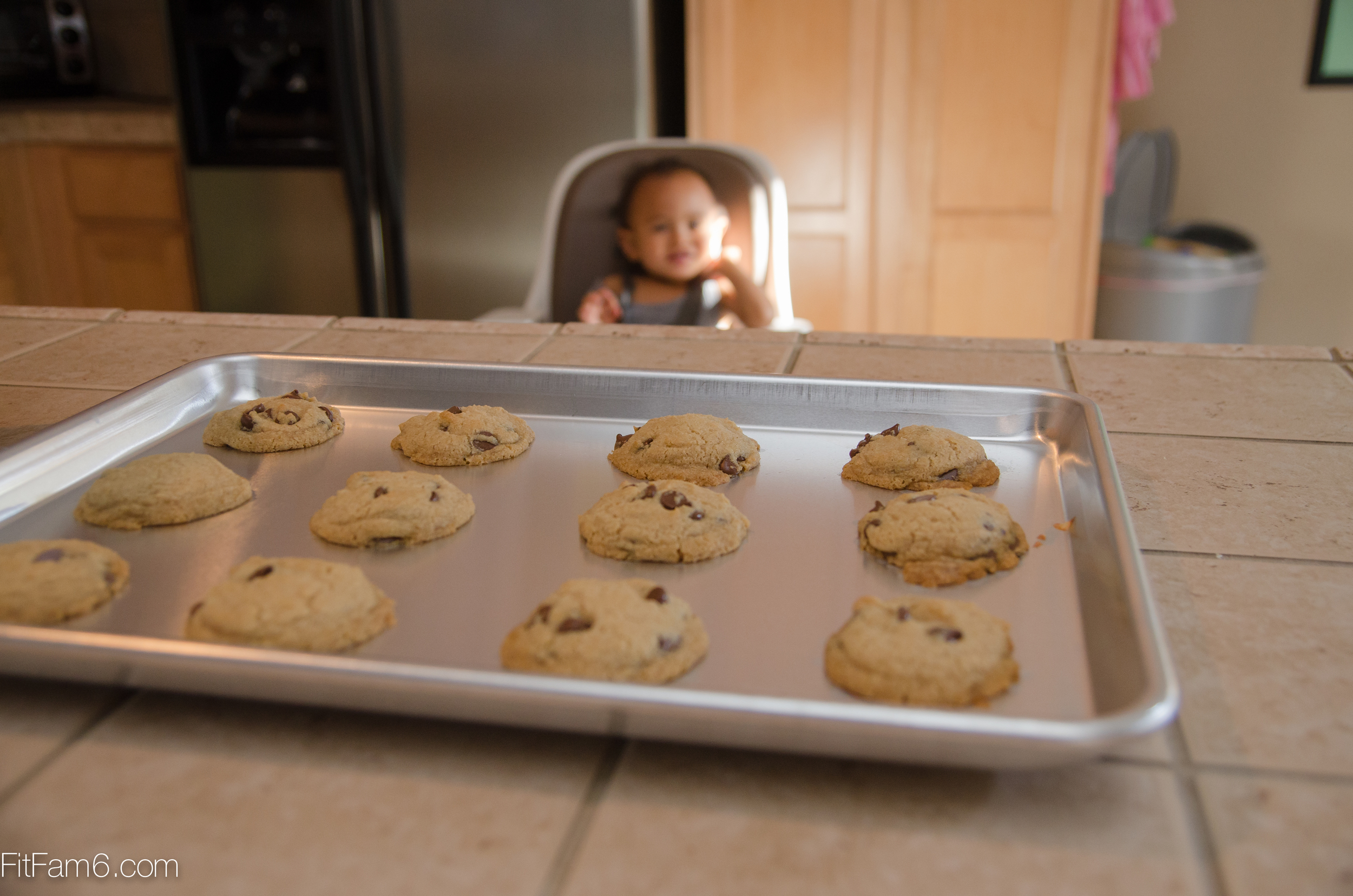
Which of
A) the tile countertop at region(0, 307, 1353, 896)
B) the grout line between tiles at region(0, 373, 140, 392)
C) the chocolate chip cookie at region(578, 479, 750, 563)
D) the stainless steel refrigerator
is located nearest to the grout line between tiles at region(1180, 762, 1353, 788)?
the tile countertop at region(0, 307, 1353, 896)

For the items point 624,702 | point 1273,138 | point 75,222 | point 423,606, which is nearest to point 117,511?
point 423,606

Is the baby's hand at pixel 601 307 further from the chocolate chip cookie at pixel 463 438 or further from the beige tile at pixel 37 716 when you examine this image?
the beige tile at pixel 37 716

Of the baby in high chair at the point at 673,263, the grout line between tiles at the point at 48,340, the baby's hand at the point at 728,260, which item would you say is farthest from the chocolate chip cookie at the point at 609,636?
the baby's hand at the point at 728,260

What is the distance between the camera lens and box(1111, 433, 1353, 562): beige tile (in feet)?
2.35

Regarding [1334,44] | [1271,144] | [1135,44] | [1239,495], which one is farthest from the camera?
[1271,144]

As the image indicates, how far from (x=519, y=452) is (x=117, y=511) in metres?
0.34

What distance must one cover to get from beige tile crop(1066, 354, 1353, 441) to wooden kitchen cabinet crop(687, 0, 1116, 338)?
1.68m

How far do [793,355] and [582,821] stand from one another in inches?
30.8

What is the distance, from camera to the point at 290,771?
0.49m

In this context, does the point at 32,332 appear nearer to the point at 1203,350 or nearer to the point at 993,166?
the point at 1203,350

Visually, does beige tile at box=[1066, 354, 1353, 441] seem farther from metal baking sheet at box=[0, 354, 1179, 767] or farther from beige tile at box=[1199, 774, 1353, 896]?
beige tile at box=[1199, 774, 1353, 896]

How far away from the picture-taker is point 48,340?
1.23 meters

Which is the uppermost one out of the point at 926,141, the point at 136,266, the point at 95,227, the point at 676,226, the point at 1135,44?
the point at 1135,44

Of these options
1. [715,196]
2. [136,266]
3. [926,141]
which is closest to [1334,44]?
[926,141]
